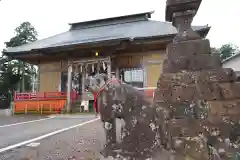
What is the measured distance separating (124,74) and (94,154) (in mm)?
13201

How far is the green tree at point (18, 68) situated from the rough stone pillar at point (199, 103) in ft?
93.9

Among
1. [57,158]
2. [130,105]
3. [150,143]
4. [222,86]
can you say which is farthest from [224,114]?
[57,158]

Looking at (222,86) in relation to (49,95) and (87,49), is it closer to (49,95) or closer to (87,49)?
(87,49)

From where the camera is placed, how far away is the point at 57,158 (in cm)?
376

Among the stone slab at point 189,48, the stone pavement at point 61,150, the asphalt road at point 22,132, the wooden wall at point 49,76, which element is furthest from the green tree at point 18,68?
the stone slab at point 189,48

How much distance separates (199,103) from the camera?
2645 mm

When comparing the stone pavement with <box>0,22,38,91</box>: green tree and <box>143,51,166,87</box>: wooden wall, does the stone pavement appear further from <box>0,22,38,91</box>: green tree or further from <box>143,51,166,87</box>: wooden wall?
<box>0,22,38,91</box>: green tree

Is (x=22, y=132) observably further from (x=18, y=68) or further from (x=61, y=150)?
(x=18, y=68)

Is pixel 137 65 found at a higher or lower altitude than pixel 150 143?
higher

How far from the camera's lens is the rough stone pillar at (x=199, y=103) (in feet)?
8.39

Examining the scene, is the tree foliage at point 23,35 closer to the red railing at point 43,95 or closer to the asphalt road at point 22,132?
the red railing at point 43,95

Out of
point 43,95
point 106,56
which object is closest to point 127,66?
point 106,56

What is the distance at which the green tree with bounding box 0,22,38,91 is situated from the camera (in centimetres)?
2902

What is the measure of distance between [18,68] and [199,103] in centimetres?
3041
